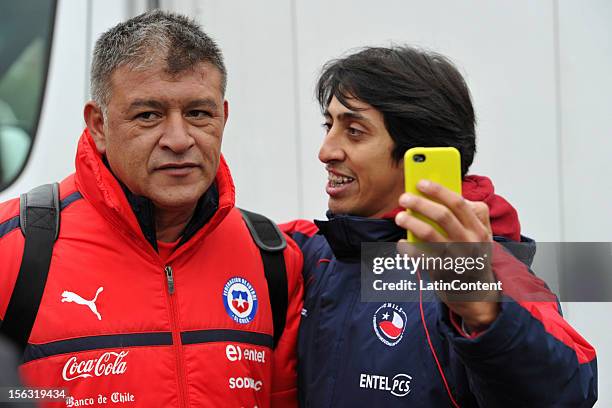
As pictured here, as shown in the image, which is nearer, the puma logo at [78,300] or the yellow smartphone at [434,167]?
the yellow smartphone at [434,167]

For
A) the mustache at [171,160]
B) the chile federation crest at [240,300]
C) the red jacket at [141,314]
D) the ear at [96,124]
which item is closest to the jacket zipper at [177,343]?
the red jacket at [141,314]

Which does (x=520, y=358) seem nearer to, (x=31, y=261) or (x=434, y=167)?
(x=434, y=167)

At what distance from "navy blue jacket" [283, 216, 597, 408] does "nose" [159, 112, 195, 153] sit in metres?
0.36

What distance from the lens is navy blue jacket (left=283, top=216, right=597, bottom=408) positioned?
4.58 feet

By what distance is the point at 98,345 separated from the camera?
1800 mm

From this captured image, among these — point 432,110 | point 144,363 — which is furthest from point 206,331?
point 432,110

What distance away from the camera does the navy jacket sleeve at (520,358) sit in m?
1.37

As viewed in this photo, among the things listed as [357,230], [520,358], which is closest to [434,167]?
[520,358]

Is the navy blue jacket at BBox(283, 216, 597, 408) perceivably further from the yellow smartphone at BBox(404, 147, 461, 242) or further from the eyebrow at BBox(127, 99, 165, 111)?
the eyebrow at BBox(127, 99, 165, 111)
